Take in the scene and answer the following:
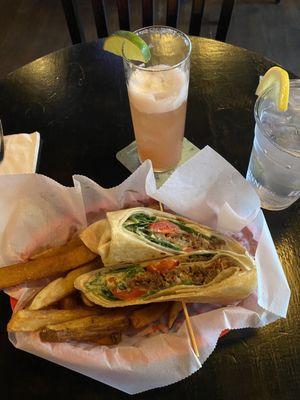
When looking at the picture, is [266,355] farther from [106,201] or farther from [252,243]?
[106,201]

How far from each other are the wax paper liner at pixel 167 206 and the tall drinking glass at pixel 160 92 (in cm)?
17

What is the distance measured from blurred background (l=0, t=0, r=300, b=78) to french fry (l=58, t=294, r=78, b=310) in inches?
83.1

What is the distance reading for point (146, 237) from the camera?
0.75m

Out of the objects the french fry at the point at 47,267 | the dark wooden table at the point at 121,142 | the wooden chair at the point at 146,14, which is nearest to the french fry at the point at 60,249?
the french fry at the point at 47,267

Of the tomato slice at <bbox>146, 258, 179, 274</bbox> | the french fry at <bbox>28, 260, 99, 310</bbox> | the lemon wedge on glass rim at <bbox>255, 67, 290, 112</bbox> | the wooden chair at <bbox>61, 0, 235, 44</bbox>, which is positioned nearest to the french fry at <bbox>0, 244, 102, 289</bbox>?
the french fry at <bbox>28, 260, 99, 310</bbox>

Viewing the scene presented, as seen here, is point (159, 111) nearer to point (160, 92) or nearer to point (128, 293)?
point (160, 92)

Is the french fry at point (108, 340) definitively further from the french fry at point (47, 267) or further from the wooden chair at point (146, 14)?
the wooden chair at point (146, 14)

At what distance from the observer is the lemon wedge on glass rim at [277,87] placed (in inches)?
31.0

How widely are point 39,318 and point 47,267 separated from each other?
0.10 meters

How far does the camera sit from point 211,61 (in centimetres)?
123

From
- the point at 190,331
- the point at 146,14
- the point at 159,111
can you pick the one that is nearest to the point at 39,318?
the point at 190,331

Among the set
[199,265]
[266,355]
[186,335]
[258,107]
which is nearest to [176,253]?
[199,265]

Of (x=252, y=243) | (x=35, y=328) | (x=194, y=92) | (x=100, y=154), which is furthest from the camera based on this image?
(x=194, y=92)

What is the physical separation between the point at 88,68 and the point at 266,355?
0.98 metres
